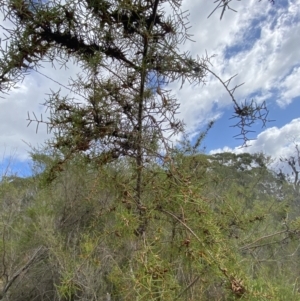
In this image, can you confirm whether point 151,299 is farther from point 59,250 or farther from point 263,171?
point 263,171

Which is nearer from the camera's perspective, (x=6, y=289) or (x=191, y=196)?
(x=191, y=196)

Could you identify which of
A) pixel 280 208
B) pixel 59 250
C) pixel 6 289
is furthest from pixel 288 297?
pixel 6 289

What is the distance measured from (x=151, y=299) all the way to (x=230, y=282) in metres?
0.13

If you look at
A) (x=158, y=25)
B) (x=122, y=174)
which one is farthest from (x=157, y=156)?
(x=158, y=25)

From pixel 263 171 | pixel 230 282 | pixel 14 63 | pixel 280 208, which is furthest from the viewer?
pixel 263 171

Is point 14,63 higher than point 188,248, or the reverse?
point 14,63

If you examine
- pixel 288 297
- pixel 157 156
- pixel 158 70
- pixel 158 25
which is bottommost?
pixel 288 297

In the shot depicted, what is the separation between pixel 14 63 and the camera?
2.46ft

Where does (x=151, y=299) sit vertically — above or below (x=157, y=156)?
below

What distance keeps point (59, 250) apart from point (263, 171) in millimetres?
2072

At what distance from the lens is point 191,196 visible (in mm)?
616

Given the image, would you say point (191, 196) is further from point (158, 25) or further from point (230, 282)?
point (158, 25)

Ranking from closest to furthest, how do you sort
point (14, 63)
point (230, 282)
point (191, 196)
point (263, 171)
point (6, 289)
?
point (230, 282) < point (191, 196) < point (14, 63) < point (6, 289) < point (263, 171)

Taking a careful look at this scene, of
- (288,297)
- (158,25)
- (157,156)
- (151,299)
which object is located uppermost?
(158,25)
